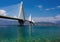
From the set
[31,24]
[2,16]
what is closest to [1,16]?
[2,16]

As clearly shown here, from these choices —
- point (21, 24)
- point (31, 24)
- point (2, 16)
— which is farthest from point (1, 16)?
point (31, 24)

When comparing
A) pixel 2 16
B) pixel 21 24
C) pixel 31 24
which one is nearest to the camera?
pixel 2 16

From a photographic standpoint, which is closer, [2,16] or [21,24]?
[2,16]

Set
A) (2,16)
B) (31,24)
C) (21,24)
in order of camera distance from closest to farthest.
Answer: (2,16) < (21,24) < (31,24)

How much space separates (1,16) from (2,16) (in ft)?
0.29

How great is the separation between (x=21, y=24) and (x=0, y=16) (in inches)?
461

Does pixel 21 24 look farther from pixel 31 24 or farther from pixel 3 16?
pixel 31 24

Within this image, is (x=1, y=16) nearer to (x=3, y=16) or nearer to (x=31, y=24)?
(x=3, y=16)

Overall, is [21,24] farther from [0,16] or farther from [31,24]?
[31,24]

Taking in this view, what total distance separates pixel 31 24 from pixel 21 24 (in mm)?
14766

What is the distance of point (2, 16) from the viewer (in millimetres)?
15633

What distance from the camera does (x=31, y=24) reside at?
42.0 metres

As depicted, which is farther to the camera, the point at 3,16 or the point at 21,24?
the point at 21,24

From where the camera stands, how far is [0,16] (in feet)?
51.5
